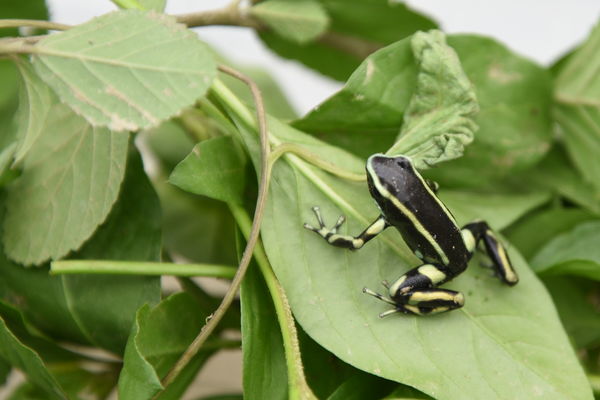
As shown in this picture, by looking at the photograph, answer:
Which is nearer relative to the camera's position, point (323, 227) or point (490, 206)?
point (323, 227)

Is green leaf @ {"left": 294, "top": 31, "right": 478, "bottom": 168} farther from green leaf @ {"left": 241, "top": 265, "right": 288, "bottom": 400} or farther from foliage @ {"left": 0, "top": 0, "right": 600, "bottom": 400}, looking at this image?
green leaf @ {"left": 241, "top": 265, "right": 288, "bottom": 400}

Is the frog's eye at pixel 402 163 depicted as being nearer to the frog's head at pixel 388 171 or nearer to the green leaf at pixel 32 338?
the frog's head at pixel 388 171

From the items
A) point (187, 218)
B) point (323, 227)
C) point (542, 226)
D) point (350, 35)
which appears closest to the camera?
point (323, 227)

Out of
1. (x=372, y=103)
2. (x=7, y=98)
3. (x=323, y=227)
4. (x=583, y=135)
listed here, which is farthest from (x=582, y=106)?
(x=7, y=98)

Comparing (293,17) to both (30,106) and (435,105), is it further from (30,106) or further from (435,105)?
(30,106)

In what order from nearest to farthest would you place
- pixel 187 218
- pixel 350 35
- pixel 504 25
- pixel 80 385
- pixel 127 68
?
1. pixel 127 68
2. pixel 80 385
3. pixel 350 35
4. pixel 187 218
5. pixel 504 25

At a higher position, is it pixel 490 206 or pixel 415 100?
pixel 415 100

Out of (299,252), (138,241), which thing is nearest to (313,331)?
(299,252)

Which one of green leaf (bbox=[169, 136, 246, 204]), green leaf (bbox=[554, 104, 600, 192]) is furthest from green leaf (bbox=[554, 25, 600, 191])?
green leaf (bbox=[169, 136, 246, 204])
